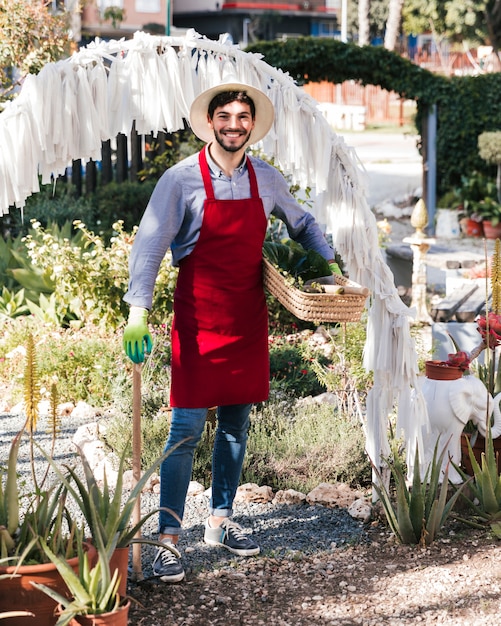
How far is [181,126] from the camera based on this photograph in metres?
3.84

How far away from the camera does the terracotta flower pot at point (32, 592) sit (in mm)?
2824

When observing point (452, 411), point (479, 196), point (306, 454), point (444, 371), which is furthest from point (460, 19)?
point (452, 411)

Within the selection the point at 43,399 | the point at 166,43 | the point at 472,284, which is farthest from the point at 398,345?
the point at 472,284

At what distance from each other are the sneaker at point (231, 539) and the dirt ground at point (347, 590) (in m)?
0.05

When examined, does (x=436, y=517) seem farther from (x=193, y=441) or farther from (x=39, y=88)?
(x=39, y=88)

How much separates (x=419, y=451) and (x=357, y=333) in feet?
5.51

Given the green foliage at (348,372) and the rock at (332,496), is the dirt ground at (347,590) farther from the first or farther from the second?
the green foliage at (348,372)

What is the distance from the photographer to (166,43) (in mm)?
3725

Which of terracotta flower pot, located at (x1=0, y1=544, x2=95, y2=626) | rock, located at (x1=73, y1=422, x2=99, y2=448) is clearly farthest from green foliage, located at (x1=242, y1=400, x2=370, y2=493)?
terracotta flower pot, located at (x1=0, y1=544, x2=95, y2=626)

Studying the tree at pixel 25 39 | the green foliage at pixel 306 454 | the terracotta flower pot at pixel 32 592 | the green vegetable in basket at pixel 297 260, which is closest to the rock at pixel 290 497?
the green foliage at pixel 306 454

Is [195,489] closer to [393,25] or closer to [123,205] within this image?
[123,205]

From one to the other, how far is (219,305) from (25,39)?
639 cm

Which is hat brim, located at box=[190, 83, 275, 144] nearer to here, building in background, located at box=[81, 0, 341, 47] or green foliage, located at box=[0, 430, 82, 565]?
green foliage, located at box=[0, 430, 82, 565]

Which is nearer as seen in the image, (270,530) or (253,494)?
(270,530)
